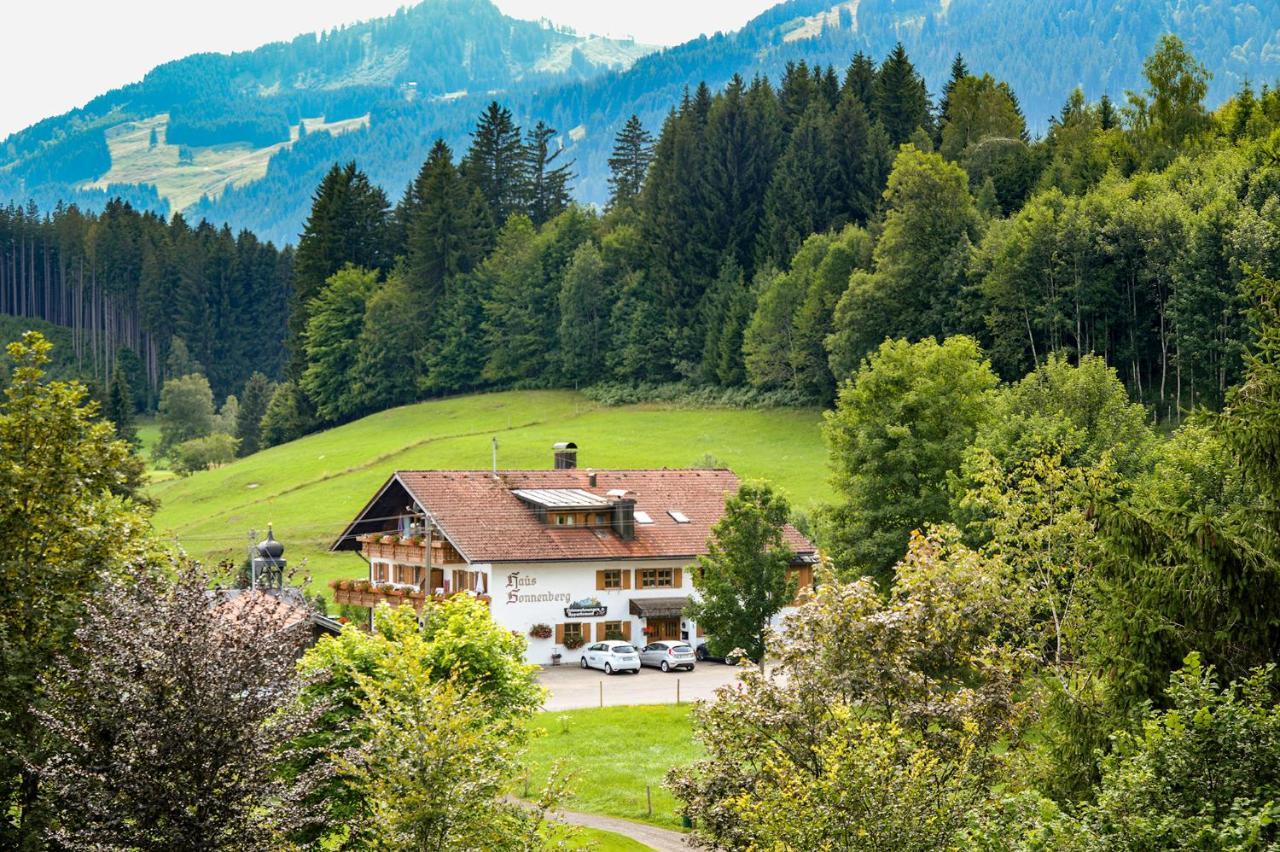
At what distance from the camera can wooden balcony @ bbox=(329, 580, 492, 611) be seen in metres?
62.5

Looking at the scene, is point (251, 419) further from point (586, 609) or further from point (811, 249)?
point (586, 609)

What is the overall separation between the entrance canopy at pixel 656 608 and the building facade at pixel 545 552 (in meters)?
0.04

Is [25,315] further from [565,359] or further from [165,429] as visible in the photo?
[565,359]

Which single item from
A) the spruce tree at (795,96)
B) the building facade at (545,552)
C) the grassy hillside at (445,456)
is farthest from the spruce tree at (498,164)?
the building facade at (545,552)

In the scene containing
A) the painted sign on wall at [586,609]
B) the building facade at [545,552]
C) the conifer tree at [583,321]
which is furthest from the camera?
the conifer tree at [583,321]

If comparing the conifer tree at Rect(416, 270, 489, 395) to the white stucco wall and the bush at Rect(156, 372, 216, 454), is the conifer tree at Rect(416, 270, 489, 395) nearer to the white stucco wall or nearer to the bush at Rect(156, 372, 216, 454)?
the bush at Rect(156, 372, 216, 454)

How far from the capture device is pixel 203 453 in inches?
4902

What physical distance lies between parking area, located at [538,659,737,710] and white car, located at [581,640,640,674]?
33cm

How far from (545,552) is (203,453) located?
6869cm

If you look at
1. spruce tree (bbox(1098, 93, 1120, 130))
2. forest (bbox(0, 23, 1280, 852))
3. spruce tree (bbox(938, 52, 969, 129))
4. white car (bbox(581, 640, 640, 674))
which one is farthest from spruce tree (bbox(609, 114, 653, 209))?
white car (bbox(581, 640, 640, 674))

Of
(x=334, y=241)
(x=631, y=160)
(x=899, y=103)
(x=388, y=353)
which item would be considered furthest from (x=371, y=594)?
(x=631, y=160)

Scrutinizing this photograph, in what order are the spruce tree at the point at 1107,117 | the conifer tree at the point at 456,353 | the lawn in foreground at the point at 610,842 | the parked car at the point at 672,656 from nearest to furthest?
1. the lawn in foreground at the point at 610,842
2. the parked car at the point at 672,656
3. the spruce tree at the point at 1107,117
4. the conifer tree at the point at 456,353

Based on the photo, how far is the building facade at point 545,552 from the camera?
63.2 meters

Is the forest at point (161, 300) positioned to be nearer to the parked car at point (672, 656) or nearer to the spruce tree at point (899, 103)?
the spruce tree at point (899, 103)
